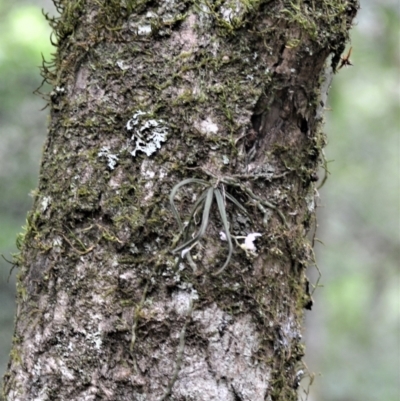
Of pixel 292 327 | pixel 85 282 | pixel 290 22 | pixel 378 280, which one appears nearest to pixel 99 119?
pixel 85 282

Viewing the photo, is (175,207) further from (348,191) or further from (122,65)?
(348,191)

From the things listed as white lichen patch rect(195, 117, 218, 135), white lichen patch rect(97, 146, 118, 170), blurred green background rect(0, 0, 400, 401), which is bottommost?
white lichen patch rect(97, 146, 118, 170)

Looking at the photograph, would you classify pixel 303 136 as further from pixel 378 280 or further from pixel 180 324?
pixel 378 280

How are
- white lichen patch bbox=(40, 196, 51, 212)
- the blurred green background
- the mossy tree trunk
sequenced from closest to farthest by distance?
1. the mossy tree trunk
2. white lichen patch bbox=(40, 196, 51, 212)
3. the blurred green background

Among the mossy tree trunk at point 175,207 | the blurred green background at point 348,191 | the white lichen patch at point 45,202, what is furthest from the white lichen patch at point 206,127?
the blurred green background at point 348,191

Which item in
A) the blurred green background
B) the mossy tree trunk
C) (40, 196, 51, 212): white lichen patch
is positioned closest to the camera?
the mossy tree trunk

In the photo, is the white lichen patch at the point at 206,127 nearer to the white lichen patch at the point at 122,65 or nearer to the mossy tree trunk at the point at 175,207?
the mossy tree trunk at the point at 175,207

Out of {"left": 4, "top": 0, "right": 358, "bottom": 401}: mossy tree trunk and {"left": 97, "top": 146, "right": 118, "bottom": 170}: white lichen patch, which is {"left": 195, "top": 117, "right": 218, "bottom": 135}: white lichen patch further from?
{"left": 97, "top": 146, "right": 118, "bottom": 170}: white lichen patch

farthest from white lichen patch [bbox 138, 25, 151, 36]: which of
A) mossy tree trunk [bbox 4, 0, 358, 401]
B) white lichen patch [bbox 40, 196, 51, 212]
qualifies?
white lichen patch [bbox 40, 196, 51, 212]

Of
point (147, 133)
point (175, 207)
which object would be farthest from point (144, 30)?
point (175, 207)
